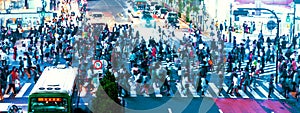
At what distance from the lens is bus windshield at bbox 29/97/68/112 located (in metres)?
20.6

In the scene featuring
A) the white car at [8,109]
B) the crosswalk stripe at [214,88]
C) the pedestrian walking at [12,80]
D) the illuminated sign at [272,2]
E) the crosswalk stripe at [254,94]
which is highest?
the illuminated sign at [272,2]

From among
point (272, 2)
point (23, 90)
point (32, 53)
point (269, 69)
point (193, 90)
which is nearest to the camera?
point (193, 90)

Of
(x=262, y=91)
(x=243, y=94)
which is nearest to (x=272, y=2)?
(x=262, y=91)

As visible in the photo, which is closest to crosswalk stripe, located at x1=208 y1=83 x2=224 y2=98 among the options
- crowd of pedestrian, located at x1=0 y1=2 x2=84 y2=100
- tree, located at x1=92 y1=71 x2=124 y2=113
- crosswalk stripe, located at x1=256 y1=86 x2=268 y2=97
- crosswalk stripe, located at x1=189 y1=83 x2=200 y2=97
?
crosswalk stripe, located at x1=189 y1=83 x2=200 y2=97

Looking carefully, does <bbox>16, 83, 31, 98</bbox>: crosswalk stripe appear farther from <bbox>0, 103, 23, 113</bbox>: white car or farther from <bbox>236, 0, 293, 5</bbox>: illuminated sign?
<bbox>236, 0, 293, 5</bbox>: illuminated sign

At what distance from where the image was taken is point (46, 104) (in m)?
20.7

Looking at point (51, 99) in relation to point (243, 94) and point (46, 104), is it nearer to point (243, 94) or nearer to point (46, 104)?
point (46, 104)

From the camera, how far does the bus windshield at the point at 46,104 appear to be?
813 inches

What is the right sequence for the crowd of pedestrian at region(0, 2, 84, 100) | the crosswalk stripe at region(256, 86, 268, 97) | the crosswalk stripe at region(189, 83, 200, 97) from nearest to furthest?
1. the crosswalk stripe at region(189, 83, 200, 97)
2. the crosswalk stripe at region(256, 86, 268, 97)
3. the crowd of pedestrian at region(0, 2, 84, 100)

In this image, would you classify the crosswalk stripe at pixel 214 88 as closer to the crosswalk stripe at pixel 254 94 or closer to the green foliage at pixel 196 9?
the crosswalk stripe at pixel 254 94

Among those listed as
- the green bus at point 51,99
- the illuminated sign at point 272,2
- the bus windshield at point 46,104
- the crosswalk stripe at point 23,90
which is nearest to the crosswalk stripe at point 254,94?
the green bus at point 51,99

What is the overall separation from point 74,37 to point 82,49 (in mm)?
3373

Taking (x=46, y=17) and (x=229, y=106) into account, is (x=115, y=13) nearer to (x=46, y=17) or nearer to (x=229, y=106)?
(x=46, y=17)

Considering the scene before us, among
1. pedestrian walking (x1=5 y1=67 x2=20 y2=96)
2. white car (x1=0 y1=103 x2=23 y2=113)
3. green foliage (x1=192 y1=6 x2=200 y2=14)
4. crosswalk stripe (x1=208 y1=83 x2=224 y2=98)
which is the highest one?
green foliage (x1=192 y1=6 x2=200 y2=14)
